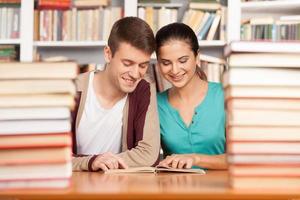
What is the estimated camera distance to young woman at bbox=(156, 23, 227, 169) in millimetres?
2215

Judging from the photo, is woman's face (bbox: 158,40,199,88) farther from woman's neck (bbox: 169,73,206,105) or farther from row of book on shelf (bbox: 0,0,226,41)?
row of book on shelf (bbox: 0,0,226,41)

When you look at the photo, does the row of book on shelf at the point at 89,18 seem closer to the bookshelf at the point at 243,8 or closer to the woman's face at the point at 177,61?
the bookshelf at the point at 243,8

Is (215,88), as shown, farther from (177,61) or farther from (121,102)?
(121,102)

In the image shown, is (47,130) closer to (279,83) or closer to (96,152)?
(279,83)

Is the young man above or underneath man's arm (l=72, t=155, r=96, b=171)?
above

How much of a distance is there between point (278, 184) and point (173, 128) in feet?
4.20

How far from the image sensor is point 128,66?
2018mm

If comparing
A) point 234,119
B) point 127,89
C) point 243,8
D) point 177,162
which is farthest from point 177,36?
point 243,8

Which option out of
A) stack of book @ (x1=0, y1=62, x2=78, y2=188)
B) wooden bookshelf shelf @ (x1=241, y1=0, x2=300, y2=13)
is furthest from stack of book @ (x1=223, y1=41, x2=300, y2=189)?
wooden bookshelf shelf @ (x1=241, y1=0, x2=300, y2=13)

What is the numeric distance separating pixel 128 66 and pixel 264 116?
110 cm

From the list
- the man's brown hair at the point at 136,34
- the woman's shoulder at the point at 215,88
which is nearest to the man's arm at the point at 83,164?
the man's brown hair at the point at 136,34

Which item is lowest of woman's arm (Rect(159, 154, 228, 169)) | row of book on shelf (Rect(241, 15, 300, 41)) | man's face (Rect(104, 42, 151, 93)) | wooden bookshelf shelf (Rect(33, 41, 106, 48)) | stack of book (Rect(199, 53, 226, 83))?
woman's arm (Rect(159, 154, 228, 169))

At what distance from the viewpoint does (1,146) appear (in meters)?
0.93

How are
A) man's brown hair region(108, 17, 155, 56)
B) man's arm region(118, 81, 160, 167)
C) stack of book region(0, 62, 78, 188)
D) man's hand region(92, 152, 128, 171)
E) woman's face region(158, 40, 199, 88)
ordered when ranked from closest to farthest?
stack of book region(0, 62, 78, 188) → man's hand region(92, 152, 128, 171) → man's arm region(118, 81, 160, 167) → man's brown hair region(108, 17, 155, 56) → woman's face region(158, 40, 199, 88)
